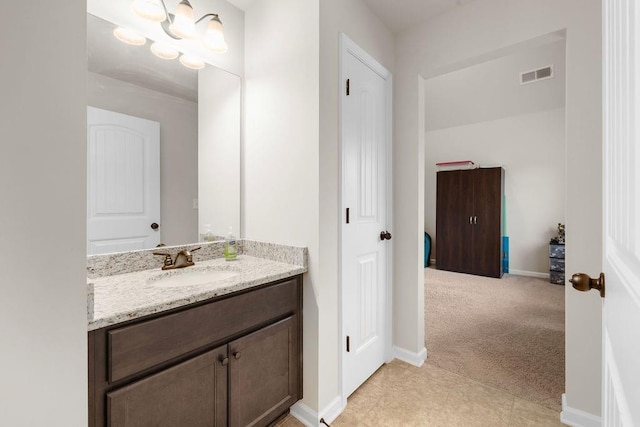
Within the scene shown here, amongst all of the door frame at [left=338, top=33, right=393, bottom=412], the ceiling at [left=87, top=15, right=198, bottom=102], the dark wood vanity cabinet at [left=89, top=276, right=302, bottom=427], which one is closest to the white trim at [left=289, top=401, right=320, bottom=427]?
the dark wood vanity cabinet at [left=89, top=276, right=302, bottom=427]

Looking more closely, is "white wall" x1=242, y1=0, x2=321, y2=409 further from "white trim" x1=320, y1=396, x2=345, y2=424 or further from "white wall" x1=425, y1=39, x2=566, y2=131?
"white wall" x1=425, y1=39, x2=566, y2=131

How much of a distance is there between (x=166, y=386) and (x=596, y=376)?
214cm

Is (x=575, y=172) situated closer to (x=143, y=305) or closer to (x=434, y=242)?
(x=143, y=305)

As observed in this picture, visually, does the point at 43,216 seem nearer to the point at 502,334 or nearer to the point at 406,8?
the point at 406,8

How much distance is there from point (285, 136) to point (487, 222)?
460 centimetres

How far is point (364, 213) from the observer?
200 cm

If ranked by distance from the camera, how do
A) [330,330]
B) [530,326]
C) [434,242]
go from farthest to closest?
[434,242] → [530,326] → [330,330]

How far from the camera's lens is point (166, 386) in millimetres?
1104

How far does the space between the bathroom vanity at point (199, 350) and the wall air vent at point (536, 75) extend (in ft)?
15.9

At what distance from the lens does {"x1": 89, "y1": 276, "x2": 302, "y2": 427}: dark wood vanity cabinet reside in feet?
3.18

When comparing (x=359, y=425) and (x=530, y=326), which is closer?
(x=359, y=425)

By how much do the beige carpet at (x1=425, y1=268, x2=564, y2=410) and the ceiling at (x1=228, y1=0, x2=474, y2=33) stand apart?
260 centimetres

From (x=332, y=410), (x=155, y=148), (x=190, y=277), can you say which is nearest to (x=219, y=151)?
(x=155, y=148)

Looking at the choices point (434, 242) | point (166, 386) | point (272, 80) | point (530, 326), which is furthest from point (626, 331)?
point (434, 242)
